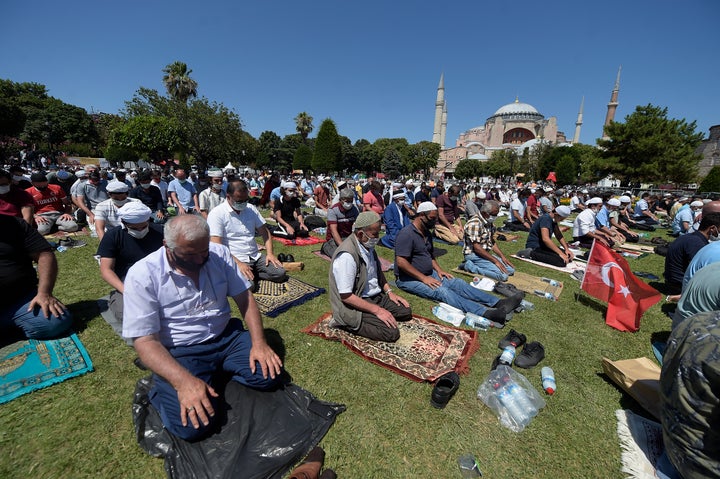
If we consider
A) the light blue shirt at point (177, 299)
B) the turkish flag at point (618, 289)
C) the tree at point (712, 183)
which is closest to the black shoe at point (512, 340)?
the turkish flag at point (618, 289)

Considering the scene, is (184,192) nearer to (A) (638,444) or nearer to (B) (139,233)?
(B) (139,233)

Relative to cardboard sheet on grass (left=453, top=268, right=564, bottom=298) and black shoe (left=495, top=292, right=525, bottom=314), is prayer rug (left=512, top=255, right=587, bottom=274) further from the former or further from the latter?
black shoe (left=495, top=292, right=525, bottom=314)

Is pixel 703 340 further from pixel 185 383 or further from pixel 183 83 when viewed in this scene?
pixel 183 83

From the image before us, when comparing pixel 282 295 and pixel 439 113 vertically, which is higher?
pixel 439 113

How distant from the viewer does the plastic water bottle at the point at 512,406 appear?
275 centimetres

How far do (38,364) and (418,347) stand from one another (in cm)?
404

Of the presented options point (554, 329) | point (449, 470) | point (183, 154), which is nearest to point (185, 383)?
point (449, 470)

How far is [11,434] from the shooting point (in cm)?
240

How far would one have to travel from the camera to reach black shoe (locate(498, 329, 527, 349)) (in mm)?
3824

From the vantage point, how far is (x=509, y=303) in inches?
180

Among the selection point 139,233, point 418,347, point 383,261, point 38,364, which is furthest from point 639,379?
point 38,364

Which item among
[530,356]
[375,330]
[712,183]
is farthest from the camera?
[712,183]

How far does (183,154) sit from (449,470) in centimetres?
4032

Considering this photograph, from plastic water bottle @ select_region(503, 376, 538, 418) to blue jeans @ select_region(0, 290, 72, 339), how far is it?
198 inches
